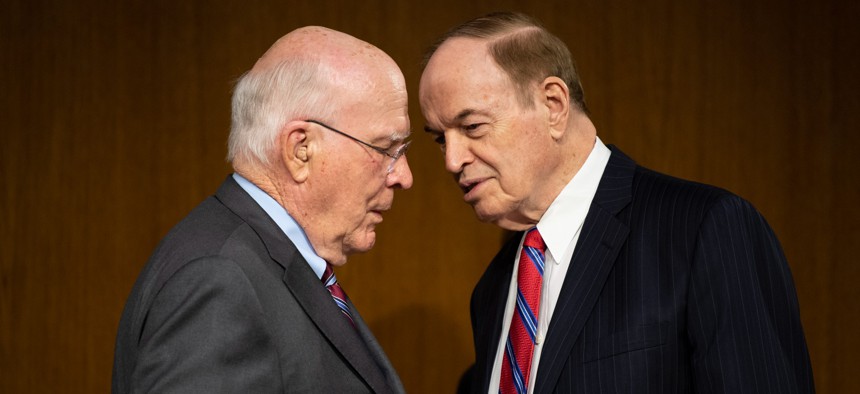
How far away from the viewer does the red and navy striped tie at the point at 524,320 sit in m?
1.78

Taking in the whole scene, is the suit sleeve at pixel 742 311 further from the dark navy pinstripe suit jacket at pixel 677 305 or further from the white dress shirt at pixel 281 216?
the white dress shirt at pixel 281 216

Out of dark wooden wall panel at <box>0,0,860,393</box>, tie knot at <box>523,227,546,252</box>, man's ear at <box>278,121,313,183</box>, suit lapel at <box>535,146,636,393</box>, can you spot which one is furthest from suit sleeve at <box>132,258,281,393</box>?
dark wooden wall panel at <box>0,0,860,393</box>

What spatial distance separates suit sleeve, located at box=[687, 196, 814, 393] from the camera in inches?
61.8

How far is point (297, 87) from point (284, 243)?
270 mm

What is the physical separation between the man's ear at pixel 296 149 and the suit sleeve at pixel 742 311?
2.43 feet

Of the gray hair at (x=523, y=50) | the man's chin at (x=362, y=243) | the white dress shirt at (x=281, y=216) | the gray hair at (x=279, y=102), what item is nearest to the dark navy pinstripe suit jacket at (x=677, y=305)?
the gray hair at (x=523, y=50)

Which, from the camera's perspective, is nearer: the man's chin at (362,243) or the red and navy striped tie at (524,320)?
the man's chin at (362,243)

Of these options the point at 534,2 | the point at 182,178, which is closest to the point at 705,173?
the point at 534,2

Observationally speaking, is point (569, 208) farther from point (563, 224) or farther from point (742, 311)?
point (742, 311)

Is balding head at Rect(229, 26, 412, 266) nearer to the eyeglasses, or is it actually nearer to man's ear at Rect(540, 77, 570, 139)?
the eyeglasses

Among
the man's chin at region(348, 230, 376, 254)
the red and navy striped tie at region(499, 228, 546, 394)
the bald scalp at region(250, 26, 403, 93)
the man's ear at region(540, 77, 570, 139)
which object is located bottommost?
the red and navy striped tie at region(499, 228, 546, 394)

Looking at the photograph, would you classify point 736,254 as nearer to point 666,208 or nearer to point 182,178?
point 666,208

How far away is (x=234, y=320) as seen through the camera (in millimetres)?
1268

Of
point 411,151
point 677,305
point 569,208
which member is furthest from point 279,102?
point 411,151
